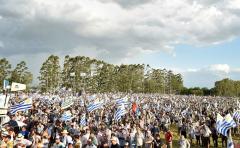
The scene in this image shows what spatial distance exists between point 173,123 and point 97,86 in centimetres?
6136

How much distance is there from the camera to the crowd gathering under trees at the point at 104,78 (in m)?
86.9

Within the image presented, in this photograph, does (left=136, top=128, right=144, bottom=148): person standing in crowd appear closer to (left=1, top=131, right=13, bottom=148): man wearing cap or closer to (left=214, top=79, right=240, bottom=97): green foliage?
(left=1, top=131, right=13, bottom=148): man wearing cap

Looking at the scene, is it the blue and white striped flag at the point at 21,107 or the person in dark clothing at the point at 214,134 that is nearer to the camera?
the blue and white striped flag at the point at 21,107

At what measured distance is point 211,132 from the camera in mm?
25984

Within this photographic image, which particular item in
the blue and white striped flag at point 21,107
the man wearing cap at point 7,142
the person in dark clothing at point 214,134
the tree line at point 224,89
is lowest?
the person in dark clothing at point 214,134

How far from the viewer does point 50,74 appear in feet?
285

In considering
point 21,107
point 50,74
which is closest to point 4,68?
point 50,74

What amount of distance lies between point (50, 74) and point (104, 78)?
60.8 feet

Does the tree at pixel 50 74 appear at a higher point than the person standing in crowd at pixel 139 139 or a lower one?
higher

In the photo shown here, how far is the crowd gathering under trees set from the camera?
86938 mm

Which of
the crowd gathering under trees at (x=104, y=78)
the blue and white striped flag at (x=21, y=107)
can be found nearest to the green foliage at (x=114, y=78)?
the crowd gathering under trees at (x=104, y=78)

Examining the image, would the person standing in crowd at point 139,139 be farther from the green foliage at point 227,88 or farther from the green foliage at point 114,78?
the green foliage at point 227,88

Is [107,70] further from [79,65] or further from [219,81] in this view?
[219,81]

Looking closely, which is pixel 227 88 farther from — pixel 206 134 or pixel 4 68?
pixel 206 134
